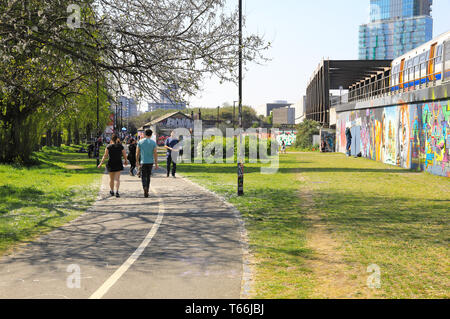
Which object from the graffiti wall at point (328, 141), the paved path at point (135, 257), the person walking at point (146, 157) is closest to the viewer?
the paved path at point (135, 257)

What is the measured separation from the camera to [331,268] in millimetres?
6973

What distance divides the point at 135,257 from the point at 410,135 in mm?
21932

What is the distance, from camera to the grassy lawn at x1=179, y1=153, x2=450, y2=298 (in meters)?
6.08

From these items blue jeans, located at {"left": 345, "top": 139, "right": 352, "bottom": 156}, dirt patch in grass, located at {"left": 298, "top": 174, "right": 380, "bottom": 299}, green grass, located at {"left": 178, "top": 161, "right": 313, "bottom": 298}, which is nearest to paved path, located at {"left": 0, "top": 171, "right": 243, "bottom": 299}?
green grass, located at {"left": 178, "top": 161, "right": 313, "bottom": 298}

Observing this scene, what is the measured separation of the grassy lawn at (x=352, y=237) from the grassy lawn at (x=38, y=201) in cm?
409

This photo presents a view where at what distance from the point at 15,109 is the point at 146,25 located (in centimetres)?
1654

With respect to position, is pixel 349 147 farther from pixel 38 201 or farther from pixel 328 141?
A: pixel 38 201

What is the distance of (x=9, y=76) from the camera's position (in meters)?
16.7

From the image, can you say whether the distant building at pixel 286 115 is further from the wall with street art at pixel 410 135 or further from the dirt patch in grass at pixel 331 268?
the dirt patch in grass at pixel 331 268

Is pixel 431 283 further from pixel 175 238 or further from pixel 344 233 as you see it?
pixel 175 238

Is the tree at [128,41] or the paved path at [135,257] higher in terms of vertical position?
the tree at [128,41]

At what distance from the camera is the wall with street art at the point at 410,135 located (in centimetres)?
2172

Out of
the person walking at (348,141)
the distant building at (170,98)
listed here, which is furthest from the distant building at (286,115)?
the distant building at (170,98)
